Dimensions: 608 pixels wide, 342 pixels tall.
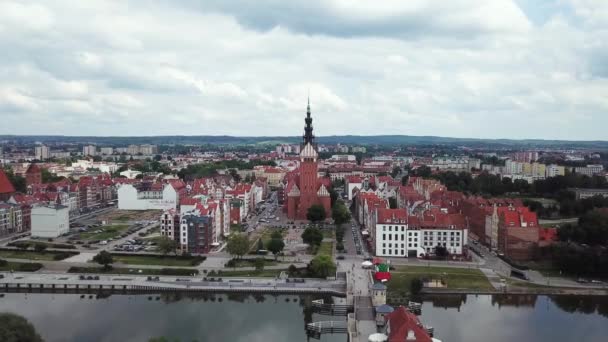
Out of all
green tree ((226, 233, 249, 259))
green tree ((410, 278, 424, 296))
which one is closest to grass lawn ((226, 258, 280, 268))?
green tree ((226, 233, 249, 259))

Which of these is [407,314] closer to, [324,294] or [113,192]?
[324,294]

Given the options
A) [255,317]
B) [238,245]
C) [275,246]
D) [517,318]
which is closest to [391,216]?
[275,246]

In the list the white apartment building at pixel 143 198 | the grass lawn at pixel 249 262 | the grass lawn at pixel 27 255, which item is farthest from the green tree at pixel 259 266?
the white apartment building at pixel 143 198

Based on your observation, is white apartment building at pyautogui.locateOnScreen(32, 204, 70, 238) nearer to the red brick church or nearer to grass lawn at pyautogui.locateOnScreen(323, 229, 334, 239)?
the red brick church

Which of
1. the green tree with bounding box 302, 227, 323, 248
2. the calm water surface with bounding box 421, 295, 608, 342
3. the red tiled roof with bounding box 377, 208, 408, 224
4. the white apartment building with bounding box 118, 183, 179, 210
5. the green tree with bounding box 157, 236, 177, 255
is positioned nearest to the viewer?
the calm water surface with bounding box 421, 295, 608, 342

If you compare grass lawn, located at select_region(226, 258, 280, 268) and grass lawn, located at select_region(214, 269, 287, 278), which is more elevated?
grass lawn, located at select_region(226, 258, 280, 268)

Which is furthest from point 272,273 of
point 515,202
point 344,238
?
point 515,202

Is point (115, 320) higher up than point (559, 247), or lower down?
lower down
